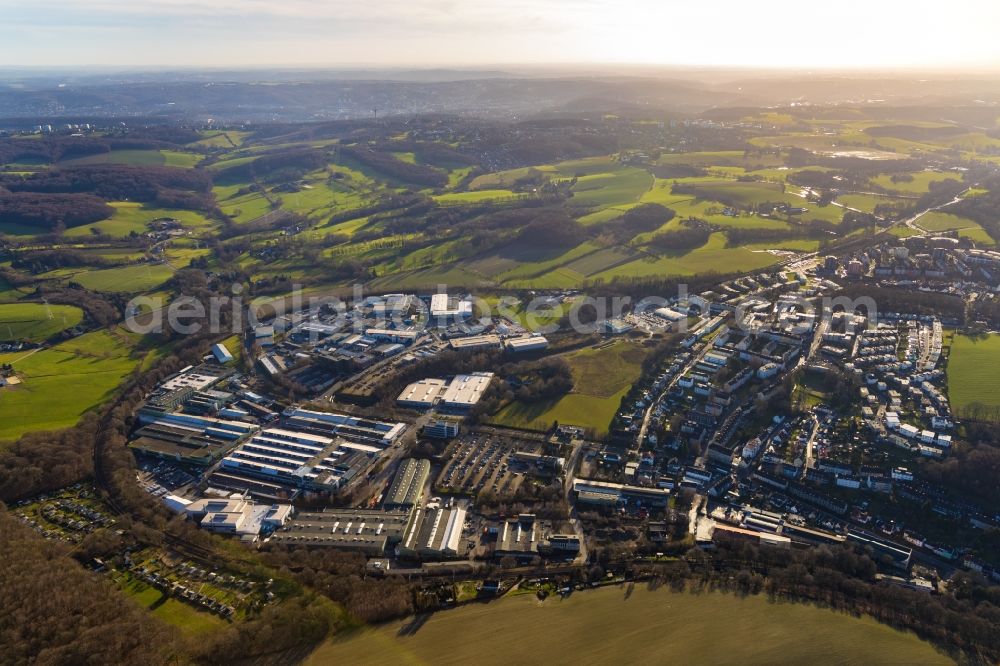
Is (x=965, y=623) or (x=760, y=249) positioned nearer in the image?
(x=965, y=623)

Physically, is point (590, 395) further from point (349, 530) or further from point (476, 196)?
point (476, 196)

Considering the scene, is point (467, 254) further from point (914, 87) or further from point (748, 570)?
point (914, 87)

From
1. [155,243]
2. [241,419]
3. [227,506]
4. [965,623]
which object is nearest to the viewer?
[965,623]

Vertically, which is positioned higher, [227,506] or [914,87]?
[914,87]

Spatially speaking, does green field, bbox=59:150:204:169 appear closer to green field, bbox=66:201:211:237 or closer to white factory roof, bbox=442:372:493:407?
green field, bbox=66:201:211:237

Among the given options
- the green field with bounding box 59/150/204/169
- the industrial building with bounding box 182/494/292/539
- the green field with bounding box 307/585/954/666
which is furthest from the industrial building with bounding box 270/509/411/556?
the green field with bounding box 59/150/204/169

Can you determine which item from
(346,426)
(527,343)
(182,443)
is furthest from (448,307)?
(182,443)

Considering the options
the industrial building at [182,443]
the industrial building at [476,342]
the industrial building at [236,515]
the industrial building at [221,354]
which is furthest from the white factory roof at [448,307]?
the industrial building at [236,515]

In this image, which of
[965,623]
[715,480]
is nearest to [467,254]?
[715,480]
